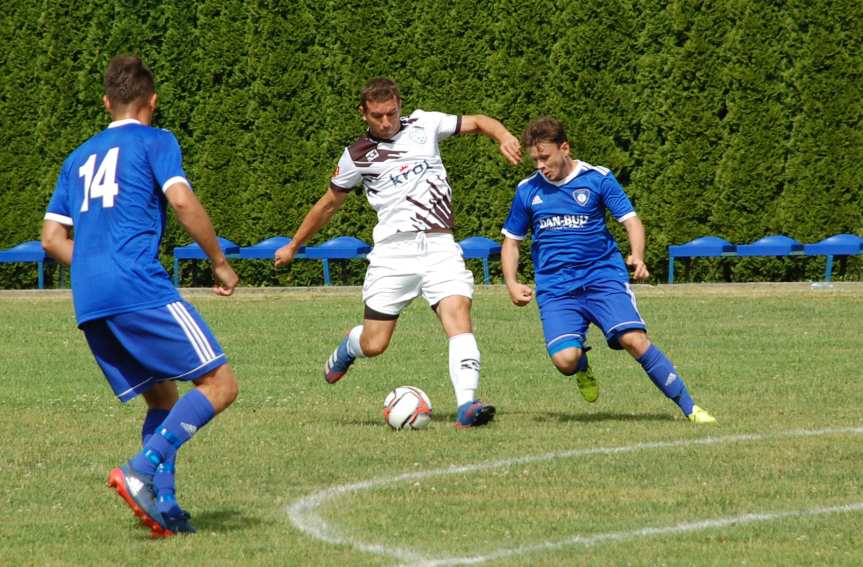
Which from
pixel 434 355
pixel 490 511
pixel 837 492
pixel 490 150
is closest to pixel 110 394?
pixel 434 355

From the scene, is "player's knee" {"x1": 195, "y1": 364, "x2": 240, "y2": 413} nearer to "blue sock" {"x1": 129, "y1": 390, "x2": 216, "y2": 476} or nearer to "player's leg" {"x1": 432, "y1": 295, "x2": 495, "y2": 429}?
"blue sock" {"x1": 129, "y1": 390, "x2": 216, "y2": 476}

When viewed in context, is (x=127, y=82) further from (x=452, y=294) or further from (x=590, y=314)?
(x=590, y=314)

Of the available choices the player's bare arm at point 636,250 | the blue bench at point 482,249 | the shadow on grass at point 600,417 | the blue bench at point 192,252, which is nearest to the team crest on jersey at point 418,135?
the player's bare arm at point 636,250

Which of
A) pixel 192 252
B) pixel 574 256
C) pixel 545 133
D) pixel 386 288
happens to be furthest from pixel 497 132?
pixel 192 252

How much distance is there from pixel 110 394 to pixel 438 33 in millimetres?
11629

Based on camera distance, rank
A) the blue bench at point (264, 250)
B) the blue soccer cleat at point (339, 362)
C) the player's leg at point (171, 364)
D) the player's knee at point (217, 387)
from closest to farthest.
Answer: the player's leg at point (171, 364)
the player's knee at point (217, 387)
the blue soccer cleat at point (339, 362)
the blue bench at point (264, 250)

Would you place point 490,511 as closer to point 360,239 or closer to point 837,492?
point 837,492

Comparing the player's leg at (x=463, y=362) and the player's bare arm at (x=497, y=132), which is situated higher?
the player's bare arm at (x=497, y=132)

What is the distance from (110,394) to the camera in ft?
36.6

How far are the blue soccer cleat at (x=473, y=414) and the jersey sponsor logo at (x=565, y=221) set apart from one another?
4.28 feet

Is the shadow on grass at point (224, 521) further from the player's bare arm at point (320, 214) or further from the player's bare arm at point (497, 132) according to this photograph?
the player's bare arm at point (320, 214)

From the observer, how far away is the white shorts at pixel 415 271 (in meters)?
9.54

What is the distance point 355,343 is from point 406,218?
3.02ft

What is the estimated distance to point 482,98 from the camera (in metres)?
21.6
